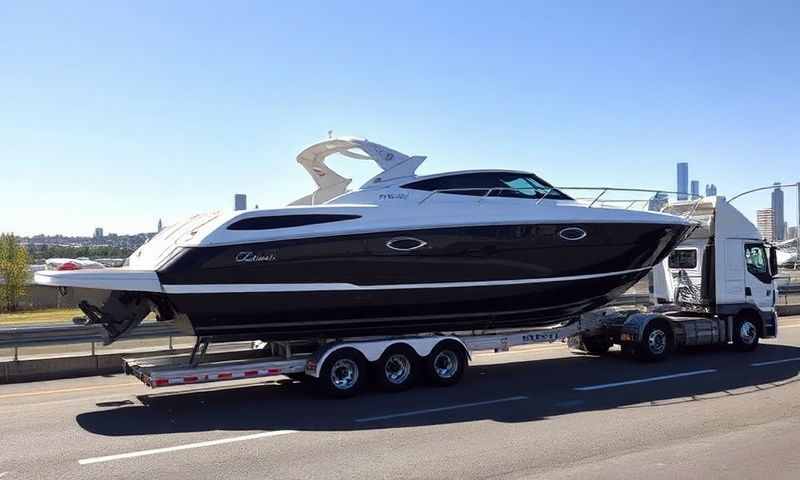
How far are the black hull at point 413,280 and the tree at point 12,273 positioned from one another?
4210 centimetres

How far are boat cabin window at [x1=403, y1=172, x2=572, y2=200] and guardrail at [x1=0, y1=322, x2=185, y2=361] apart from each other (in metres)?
5.11

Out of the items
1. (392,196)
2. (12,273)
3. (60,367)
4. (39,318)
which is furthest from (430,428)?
(12,273)

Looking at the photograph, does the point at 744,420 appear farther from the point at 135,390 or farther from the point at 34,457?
the point at 135,390

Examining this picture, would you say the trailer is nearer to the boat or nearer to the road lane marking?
the boat

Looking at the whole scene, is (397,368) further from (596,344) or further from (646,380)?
(596,344)

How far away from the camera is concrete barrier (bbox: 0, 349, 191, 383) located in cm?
1239

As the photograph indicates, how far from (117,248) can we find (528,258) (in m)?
7.92

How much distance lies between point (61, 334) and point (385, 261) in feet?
20.7

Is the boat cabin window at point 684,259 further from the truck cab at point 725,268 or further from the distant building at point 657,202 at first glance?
the distant building at point 657,202

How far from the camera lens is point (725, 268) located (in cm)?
1499

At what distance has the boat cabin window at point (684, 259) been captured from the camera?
1538cm

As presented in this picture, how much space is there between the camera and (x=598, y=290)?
13156 millimetres

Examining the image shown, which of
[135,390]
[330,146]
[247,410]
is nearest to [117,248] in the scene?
[135,390]

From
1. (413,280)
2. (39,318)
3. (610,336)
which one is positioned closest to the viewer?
(413,280)
